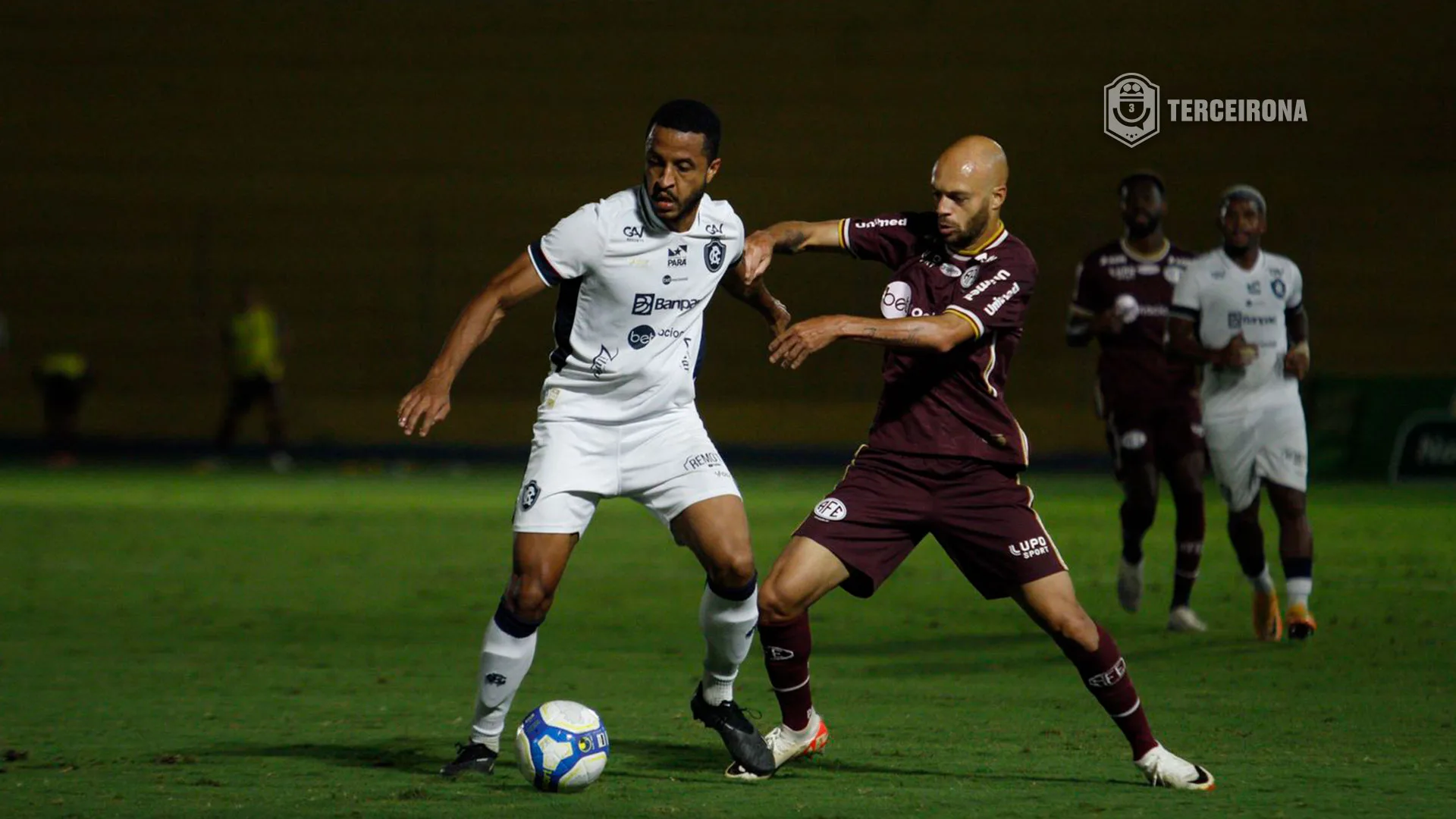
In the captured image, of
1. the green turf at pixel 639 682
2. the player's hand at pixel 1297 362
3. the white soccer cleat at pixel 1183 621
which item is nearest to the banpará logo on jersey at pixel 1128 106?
the green turf at pixel 639 682

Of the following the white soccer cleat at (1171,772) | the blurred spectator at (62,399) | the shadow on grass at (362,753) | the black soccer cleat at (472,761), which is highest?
the white soccer cleat at (1171,772)

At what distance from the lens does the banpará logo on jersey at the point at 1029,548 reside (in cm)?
589

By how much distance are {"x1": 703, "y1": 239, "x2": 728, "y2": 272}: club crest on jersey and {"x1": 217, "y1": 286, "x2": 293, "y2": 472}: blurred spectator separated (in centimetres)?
1674

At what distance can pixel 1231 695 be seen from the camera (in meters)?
7.75

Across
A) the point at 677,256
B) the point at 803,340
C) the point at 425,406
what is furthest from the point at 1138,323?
the point at 425,406

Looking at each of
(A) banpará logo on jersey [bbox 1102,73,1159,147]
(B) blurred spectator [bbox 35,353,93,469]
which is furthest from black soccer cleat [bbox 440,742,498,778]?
(A) banpará logo on jersey [bbox 1102,73,1159,147]

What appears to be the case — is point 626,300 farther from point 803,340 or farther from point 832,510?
point 832,510

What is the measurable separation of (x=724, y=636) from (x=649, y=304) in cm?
117

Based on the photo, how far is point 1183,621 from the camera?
980 cm

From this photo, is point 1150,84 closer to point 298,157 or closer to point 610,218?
point 298,157

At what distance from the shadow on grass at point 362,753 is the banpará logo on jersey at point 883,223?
236 centimetres

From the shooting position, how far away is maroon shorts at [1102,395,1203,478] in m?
10.1

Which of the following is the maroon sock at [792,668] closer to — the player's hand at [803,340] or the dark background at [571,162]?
the player's hand at [803,340]

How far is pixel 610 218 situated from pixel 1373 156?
22419mm
